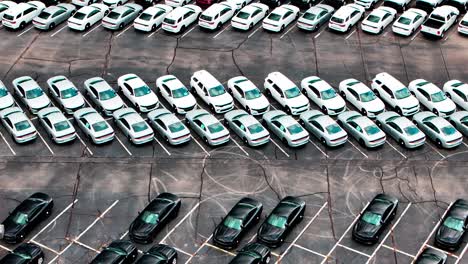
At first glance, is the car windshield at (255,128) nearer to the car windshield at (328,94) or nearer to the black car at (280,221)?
the car windshield at (328,94)

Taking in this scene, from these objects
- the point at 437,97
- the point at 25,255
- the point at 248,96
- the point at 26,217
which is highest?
the point at 437,97

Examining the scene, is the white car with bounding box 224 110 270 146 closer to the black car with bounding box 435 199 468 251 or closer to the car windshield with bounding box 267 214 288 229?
the car windshield with bounding box 267 214 288 229

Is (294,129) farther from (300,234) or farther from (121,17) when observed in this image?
(121,17)

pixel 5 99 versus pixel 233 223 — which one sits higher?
pixel 233 223

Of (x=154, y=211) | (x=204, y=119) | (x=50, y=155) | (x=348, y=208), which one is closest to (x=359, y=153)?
(x=348, y=208)

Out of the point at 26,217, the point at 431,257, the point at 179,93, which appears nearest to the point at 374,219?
the point at 431,257

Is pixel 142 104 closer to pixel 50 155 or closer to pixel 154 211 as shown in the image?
pixel 50 155

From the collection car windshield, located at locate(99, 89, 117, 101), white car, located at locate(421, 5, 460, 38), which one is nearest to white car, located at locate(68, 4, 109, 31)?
car windshield, located at locate(99, 89, 117, 101)
